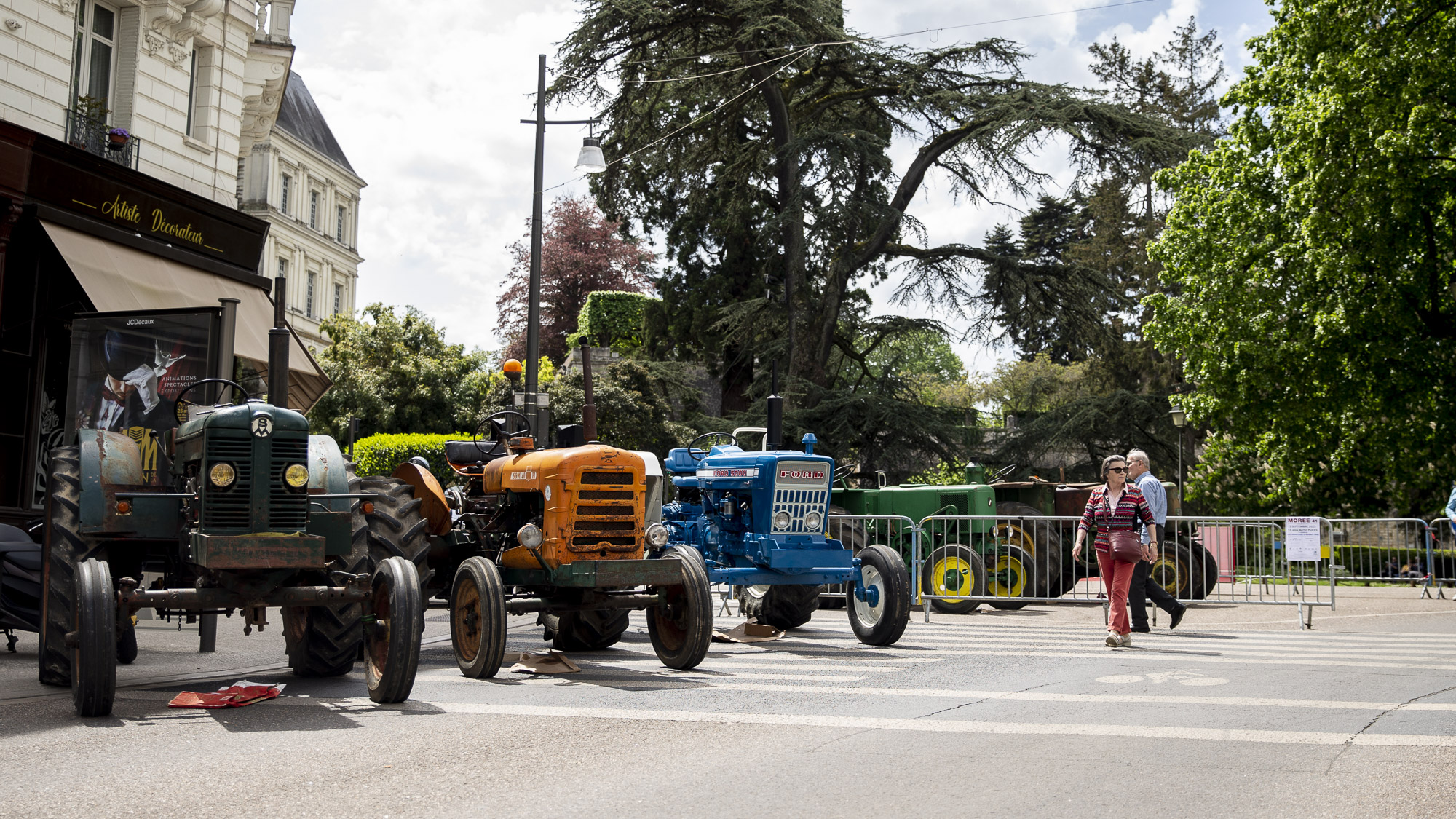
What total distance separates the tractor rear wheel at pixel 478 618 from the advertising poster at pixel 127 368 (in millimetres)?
6321

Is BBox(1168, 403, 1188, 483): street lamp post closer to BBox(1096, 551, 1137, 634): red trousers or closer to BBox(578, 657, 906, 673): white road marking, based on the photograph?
BBox(1096, 551, 1137, 634): red trousers

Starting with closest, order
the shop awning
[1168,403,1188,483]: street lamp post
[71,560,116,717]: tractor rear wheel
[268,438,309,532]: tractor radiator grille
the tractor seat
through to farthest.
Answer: [71,560,116,717]: tractor rear wheel < [268,438,309,532]: tractor radiator grille < the tractor seat < the shop awning < [1168,403,1188,483]: street lamp post

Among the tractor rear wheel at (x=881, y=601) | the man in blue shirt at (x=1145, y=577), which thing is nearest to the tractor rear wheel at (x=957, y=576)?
the man in blue shirt at (x=1145, y=577)

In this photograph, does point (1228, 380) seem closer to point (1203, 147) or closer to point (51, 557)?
point (1203, 147)

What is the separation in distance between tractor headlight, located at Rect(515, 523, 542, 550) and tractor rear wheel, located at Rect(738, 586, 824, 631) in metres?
4.12

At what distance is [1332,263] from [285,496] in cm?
2350

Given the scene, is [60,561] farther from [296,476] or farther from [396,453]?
[396,453]

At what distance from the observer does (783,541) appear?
11.5 m

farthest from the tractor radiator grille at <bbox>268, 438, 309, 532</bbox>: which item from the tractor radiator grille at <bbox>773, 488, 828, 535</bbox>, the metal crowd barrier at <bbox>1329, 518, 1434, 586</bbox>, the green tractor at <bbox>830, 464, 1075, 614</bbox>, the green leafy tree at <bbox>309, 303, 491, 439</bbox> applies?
the green leafy tree at <bbox>309, 303, 491, 439</bbox>

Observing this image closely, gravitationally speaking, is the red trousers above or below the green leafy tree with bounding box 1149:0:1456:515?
below

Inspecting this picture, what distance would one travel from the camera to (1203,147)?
2683 cm

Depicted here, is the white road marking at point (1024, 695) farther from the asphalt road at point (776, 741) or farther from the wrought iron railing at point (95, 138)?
the wrought iron railing at point (95, 138)

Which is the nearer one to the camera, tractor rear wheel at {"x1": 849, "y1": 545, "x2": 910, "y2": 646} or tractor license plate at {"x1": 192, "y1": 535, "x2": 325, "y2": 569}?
tractor license plate at {"x1": 192, "y1": 535, "x2": 325, "y2": 569}

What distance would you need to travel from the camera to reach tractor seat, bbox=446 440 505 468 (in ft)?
36.8
